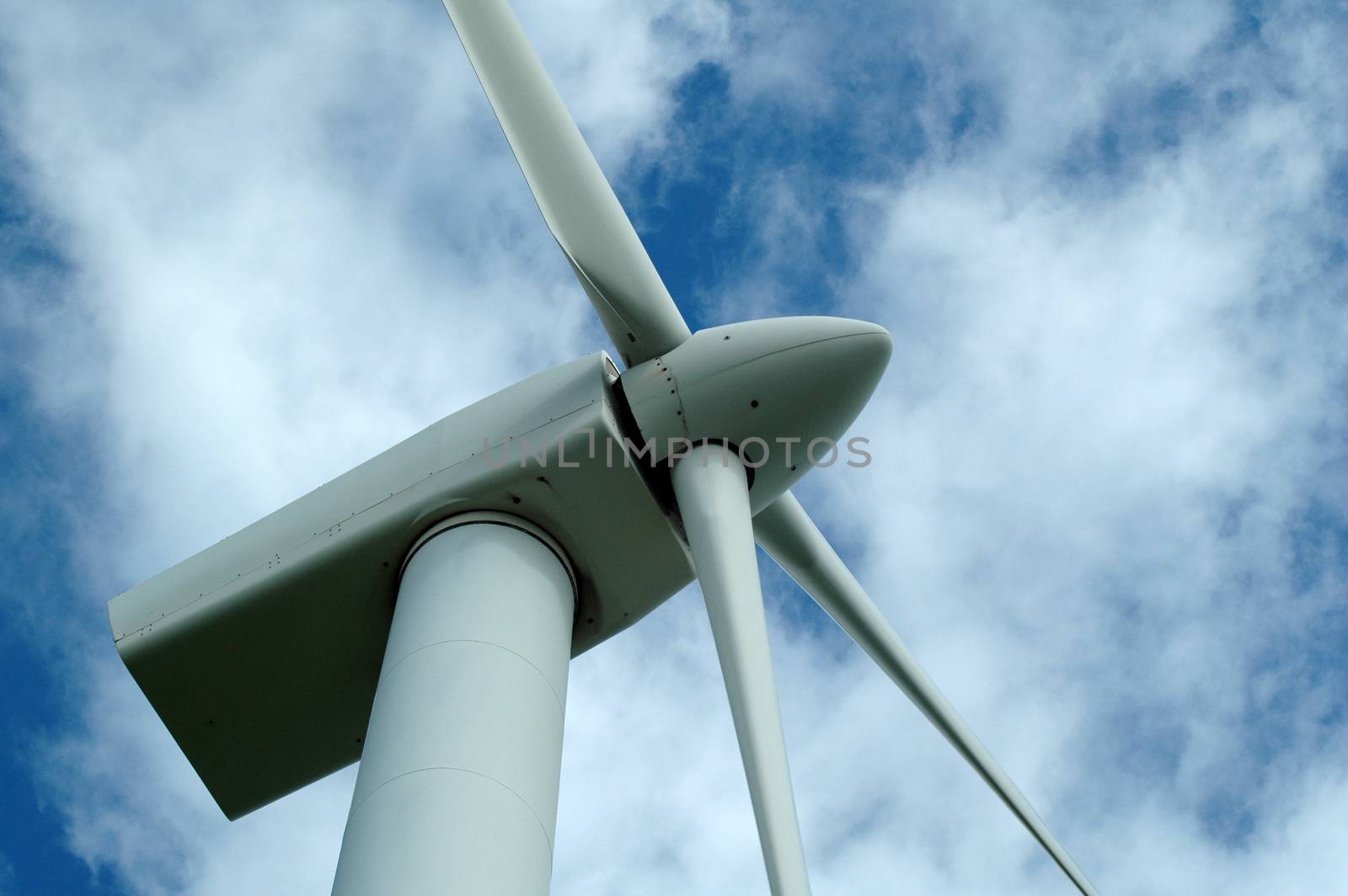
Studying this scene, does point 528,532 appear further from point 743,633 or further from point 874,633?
point 874,633

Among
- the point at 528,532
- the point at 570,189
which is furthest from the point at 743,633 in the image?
the point at 570,189

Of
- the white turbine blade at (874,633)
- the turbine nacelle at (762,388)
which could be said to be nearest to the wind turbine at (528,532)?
the turbine nacelle at (762,388)

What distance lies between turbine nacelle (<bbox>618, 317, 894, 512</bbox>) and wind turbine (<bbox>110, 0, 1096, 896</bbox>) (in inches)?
0.6

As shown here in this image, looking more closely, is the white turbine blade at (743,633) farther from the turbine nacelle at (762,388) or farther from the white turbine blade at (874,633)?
the white turbine blade at (874,633)

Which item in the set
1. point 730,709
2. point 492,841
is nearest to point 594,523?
point 730,709

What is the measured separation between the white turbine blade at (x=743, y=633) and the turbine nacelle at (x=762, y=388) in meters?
0.23

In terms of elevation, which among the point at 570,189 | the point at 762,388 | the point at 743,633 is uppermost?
the point at 570,189

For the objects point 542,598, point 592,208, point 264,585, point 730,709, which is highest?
point 592,208

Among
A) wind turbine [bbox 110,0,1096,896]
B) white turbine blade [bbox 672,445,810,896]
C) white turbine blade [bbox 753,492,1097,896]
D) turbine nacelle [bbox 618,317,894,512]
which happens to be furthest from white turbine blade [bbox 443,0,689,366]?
white turbine blade [bbox 753,492,1097,896]

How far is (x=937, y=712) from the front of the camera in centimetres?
1228

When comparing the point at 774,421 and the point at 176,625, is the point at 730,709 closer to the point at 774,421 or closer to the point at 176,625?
Result: the point at 774,421

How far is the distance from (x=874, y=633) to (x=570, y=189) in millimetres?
5238

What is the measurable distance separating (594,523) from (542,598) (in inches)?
34.5

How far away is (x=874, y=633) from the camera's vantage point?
12352mm
